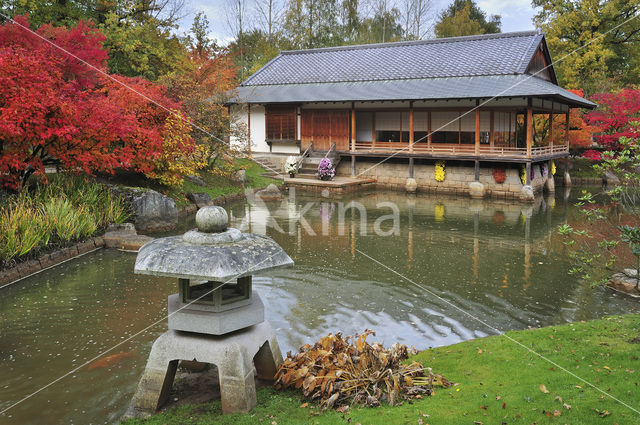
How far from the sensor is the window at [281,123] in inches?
1083

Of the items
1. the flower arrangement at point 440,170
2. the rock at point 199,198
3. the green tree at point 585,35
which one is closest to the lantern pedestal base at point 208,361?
the rock at point 199,198

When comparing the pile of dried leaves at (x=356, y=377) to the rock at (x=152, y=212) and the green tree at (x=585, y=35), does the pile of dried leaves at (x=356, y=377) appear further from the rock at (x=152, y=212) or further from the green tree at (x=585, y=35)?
the green tree at (x=585, y=35)

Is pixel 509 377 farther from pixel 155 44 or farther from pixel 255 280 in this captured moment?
pixel 155 44

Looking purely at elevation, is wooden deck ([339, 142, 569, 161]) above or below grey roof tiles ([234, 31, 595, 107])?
below

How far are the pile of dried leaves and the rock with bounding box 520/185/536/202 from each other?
55.3 feet

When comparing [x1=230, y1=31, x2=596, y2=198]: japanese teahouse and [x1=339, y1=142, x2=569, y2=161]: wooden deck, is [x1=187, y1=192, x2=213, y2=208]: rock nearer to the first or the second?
[x1=230, y1=31, x2=596, y2=198]: japanese teahouse

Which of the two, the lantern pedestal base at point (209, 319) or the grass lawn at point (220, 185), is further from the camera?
the grass lawn at point (220, 185)

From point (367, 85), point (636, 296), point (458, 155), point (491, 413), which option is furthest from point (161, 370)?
point (367, 85)

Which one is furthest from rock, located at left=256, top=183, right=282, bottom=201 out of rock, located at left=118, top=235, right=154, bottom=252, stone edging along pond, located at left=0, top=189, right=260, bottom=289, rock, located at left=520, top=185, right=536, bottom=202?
rock, located at left=520, top=185, right=536, bottom=202

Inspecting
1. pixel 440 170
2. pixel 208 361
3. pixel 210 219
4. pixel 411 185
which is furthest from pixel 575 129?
pixel 208 361

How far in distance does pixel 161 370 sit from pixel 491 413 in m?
3.10

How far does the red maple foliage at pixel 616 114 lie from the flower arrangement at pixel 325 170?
12877mm

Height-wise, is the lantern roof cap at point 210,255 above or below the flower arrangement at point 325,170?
below

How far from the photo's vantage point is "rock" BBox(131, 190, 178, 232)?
14.4 m
